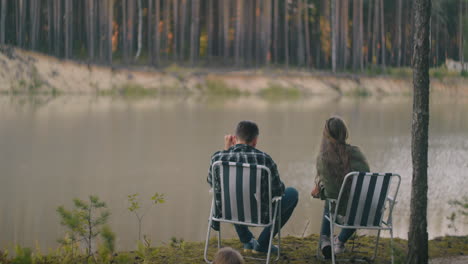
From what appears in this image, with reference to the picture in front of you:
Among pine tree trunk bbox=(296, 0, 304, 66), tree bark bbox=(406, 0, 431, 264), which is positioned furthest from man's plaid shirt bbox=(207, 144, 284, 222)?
pine tree trunk bbox=(296, 0, 304, 66)

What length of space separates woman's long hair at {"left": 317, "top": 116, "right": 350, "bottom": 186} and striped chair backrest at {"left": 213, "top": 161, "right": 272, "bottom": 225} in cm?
40

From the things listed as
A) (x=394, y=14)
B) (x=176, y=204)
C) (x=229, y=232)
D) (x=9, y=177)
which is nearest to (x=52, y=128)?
(x=9, y=177)

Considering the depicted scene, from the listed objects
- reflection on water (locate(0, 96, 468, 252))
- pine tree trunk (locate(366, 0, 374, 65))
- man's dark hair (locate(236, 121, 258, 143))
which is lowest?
reflection on water (locate(0, 96, 468, 252))

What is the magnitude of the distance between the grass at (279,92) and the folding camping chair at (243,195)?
2292 cm

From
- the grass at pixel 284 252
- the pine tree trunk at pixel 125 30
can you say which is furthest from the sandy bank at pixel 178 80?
the grass at pixel 284 252

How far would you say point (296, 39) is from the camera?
31359 millimetres

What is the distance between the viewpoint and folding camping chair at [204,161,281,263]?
11.7 feet

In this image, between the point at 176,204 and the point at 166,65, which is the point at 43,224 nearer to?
the point at 176,204

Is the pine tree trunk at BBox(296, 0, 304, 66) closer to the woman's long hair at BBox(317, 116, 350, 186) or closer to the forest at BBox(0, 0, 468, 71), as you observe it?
the forest at BBox(0, 0, 468, 71)

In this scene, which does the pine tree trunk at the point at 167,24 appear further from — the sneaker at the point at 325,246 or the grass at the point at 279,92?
the sneaker at the point at 325,246

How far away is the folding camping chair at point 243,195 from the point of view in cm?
355

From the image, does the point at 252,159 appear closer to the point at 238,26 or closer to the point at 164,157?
the point at 164,157

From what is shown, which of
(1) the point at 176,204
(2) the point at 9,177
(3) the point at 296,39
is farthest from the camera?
(3) the point at 296,39

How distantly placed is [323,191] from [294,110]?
53.4 ft
